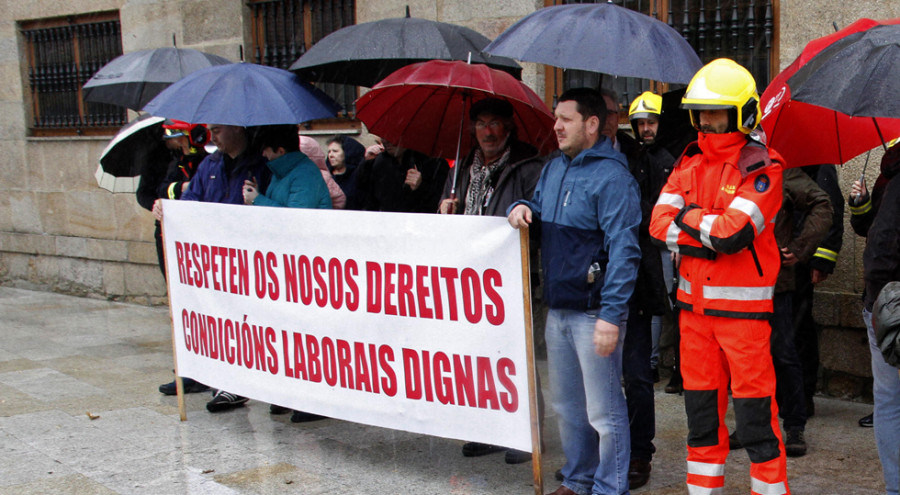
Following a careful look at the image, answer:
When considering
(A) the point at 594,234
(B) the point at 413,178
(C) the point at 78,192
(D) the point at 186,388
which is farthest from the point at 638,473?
(C) the point at 78,192

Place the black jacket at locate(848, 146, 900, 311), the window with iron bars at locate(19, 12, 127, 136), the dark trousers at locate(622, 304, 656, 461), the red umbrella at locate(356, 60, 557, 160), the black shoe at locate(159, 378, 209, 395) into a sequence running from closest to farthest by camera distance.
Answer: the black jacket at locate(848, 146, 900, 311) → the dark trousers at locate(622, 304, 656, 461) → the red umbrella at locate(356, 60, 557, 160) → the black shoe at locate(159, 378, 209, 395) → the window with iron bars at locate(19, 12, 127, 136)

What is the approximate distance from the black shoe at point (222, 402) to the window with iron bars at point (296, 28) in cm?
357

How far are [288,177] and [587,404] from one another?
2.44 metres

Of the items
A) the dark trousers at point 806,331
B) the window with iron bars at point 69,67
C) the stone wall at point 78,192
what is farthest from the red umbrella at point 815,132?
the window with iron bars at point 69,67

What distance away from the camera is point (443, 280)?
14.8 feet

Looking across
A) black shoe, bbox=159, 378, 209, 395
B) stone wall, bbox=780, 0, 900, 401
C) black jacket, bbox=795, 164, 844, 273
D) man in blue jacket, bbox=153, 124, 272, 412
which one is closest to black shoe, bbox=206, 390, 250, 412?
man in blue jacket, bbox=153, 124, 272, 412

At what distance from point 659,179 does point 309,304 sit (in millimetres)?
1969

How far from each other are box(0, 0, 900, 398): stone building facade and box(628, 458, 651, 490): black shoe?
3.76 meters

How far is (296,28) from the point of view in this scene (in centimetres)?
952

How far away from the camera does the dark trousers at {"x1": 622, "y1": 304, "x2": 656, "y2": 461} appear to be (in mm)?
4648

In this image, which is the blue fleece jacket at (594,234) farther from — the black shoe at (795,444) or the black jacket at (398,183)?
the black jacket at (398,183)

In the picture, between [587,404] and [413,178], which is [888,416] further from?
[413,178]

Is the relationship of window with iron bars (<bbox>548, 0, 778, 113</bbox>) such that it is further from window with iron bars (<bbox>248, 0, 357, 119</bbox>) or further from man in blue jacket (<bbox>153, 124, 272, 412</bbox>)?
window with iron bars (<bbox>248, 0, 357, 119</bbox>)

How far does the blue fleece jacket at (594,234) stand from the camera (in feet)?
13.1
